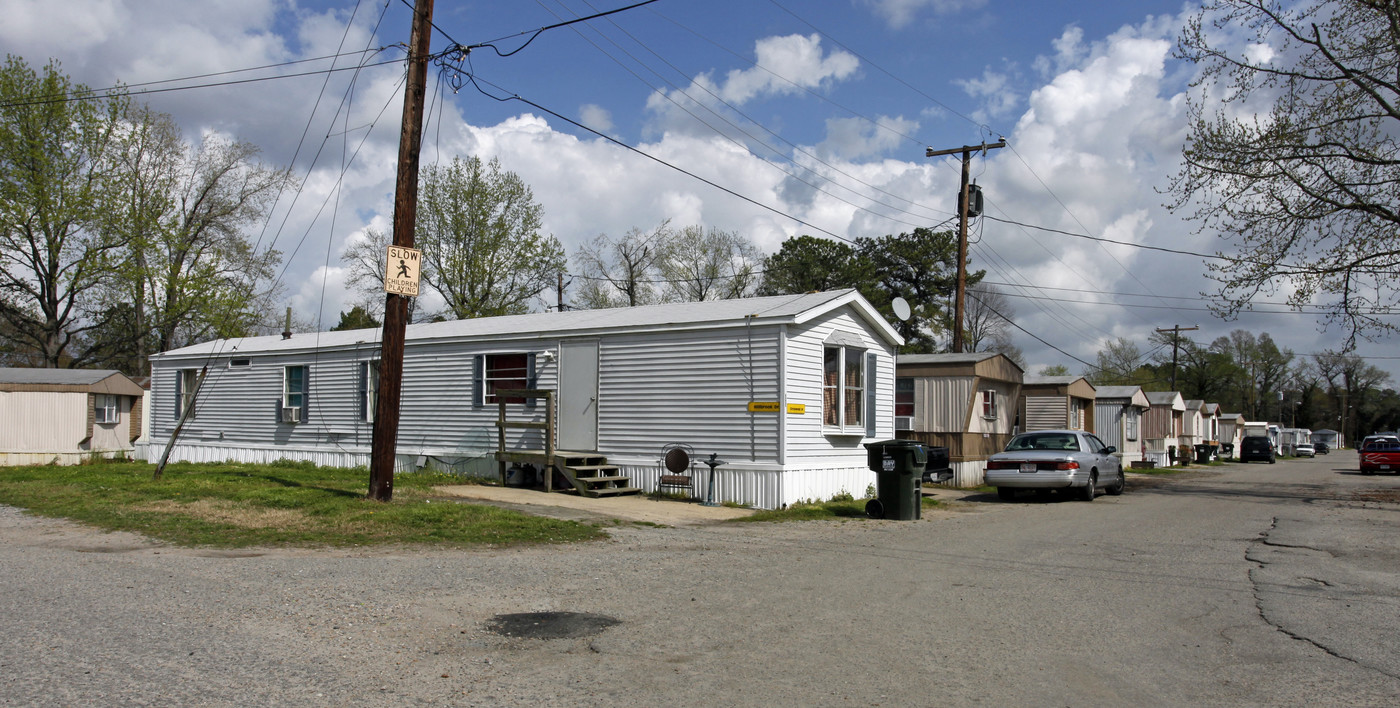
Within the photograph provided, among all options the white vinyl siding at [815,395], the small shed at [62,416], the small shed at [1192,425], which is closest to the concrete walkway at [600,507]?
the white vinyl siding at [815,395]

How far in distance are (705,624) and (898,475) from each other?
843cm

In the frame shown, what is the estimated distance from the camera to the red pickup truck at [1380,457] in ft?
122

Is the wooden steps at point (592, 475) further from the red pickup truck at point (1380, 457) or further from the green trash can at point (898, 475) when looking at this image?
the red pickup truck at point (1380, 457)

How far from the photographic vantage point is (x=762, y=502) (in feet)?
51.3

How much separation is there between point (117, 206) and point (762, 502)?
91.4ft

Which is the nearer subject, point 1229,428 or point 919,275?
point 919,275

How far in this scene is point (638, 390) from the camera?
1733 cm

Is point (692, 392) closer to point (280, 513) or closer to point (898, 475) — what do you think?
point (898, 475)

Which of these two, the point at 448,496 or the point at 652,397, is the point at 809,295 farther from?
the point at 448,496

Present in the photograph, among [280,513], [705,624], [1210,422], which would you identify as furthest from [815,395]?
[1210,422]

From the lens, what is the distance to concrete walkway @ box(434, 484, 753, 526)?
1360cm

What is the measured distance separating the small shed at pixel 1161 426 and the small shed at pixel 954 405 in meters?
21.6

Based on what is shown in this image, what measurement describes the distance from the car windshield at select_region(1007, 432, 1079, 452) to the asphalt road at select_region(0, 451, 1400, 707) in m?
7.36

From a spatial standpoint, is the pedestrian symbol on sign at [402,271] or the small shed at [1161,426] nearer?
the pedestrian symbol on sign at [402,271]
